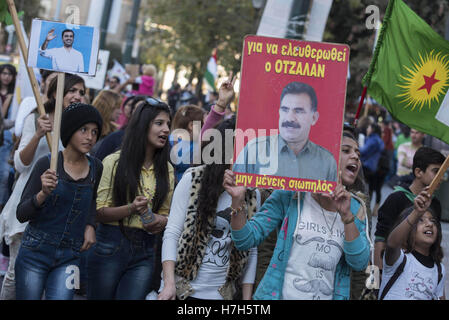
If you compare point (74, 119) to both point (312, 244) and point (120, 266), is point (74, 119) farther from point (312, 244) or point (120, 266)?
point (312, 244)

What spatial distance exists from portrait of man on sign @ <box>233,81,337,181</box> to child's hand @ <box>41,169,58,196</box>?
3.83 ft

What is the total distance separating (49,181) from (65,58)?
991mm

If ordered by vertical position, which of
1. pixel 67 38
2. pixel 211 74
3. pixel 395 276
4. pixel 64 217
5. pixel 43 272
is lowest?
pixel 43 272

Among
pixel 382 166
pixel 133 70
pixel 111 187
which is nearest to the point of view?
pixel 111 187

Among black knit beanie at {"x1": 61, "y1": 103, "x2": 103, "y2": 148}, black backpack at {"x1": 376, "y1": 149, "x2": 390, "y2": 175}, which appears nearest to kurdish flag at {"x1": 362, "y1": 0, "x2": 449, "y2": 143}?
black knit beanie at {"x1": 61, "y1": 103, "x2": 103, "y2": 148}

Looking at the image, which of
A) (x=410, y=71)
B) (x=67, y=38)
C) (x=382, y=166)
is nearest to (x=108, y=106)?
(x=67, y=38)

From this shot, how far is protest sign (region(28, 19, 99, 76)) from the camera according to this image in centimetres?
538

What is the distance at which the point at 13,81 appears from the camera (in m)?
10.6

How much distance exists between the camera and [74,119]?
5230mm

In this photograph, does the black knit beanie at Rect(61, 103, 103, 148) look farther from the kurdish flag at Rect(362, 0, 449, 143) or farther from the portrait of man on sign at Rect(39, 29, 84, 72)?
the kurdish flag at Rect(362, 0, 449, 143)

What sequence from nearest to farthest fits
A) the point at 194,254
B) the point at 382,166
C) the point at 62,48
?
1. the point at 194,254
2. the point at 62,48
3. the point at 382,166

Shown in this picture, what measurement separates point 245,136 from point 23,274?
5.46 feet

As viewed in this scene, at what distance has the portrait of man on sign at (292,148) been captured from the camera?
4238 mm
